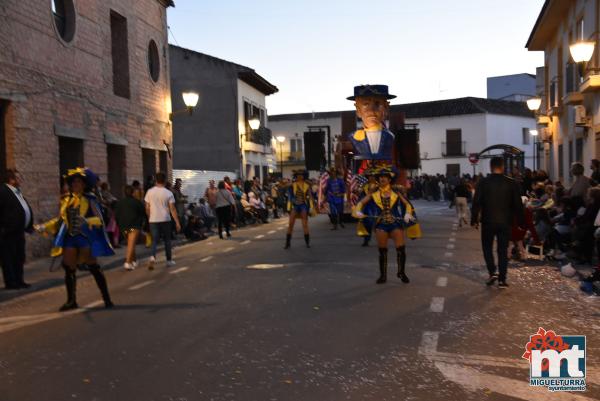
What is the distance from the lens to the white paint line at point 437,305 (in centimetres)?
770

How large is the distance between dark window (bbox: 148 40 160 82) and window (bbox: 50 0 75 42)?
5954 millimetres

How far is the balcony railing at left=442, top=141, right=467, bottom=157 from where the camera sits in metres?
59.9

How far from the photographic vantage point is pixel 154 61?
23.4 metres

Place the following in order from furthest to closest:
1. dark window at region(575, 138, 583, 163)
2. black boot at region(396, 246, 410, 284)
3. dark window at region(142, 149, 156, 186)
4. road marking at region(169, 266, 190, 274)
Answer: dark window at region(142, 149, 156, 186) < dark window at region(575, 138, 583, 163) < road marking at region(169, 266, 190, 274) < black boot at region(396, 246, 410, 284)

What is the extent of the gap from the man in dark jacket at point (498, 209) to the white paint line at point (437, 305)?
1.42m

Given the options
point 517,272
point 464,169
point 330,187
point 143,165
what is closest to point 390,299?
point 517,272

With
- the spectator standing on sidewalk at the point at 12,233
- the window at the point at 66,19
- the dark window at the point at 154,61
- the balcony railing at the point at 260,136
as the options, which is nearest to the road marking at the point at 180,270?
the spectator standing on sidewalk at the point at 12,233

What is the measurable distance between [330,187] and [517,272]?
31.4 feet

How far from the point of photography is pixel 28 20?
14.9 meters

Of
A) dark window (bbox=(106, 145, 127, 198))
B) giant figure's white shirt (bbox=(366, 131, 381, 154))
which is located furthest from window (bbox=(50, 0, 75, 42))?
giant figure's white shirt (bbox=(366, 131, 381, 154))

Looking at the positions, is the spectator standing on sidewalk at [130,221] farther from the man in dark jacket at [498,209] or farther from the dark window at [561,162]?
the dark window at [561,162]

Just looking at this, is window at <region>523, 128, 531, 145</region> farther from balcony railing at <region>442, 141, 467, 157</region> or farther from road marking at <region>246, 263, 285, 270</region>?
road marking at <region>246, 263, 285, 270</region>

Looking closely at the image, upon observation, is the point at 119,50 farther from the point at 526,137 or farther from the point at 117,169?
the point at 526,137

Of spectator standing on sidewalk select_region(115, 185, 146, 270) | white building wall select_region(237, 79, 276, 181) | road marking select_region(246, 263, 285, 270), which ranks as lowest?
road marking select_region(246, 263, 285, 270)
